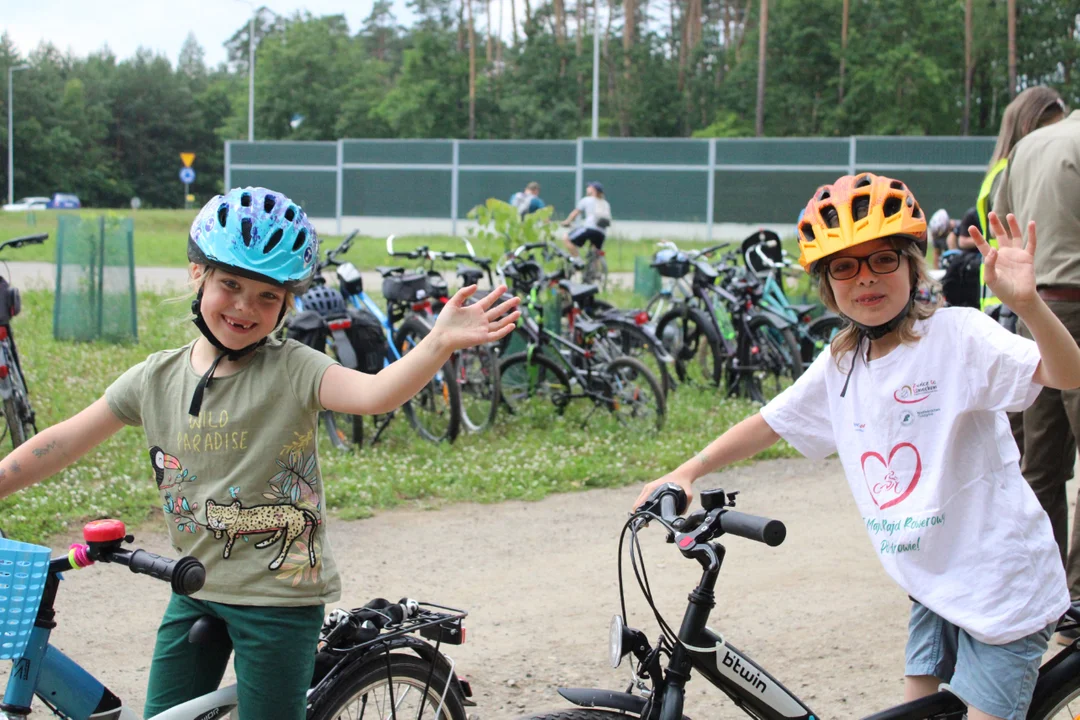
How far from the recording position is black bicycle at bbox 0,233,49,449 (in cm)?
718

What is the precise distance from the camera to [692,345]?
11086 mm

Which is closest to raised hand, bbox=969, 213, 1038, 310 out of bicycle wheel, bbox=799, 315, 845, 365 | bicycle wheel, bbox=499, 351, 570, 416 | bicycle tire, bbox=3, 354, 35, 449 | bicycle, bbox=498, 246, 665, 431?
bicycle tire, bbox=3, 354, 35, 449

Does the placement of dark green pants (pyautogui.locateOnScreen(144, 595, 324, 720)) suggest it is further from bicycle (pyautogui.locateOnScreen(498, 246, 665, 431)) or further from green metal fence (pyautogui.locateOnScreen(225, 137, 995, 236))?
green metal fence (pyautogui.locateOnScreen(225, 137, 995, 236))

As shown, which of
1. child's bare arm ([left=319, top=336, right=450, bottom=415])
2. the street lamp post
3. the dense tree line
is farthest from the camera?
the street lamp post

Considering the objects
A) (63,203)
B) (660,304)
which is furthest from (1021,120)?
(63,203)

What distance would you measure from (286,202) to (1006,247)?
5.50 feet

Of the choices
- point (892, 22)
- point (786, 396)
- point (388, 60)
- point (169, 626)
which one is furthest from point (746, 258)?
point (388, 60)

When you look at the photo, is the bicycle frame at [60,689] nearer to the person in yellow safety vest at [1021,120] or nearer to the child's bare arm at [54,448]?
Answer: the child's bare arm at [54,448]

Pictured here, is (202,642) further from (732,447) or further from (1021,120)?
(1021,120)

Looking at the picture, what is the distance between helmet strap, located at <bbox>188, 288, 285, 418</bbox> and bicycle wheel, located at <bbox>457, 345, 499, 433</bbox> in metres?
6.02

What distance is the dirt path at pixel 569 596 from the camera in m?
4.64

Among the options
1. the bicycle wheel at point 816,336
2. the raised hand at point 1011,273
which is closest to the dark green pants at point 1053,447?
the raised hand at point 1011,273

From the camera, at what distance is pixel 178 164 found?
299 ft

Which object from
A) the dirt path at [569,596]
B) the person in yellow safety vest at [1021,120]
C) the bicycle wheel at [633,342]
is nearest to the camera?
the dirt path at [569,596]
